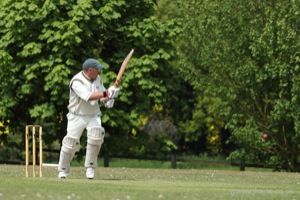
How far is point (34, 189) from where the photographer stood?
17.2 m

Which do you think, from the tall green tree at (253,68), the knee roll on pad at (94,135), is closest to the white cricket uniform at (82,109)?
the knee roll on pad at (94,135)

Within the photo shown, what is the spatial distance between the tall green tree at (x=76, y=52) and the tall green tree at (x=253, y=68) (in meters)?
1.34

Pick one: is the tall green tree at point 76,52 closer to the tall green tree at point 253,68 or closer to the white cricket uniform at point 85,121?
the tall green tree at point 253,68

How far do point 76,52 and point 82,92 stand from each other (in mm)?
18171

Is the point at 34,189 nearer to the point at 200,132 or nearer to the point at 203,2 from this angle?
the point at 203,2

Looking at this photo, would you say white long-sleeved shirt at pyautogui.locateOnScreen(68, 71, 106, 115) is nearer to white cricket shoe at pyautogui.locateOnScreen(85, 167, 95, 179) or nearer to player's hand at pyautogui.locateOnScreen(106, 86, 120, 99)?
player's hand at pyautogui.locateOnScreen(106, 86, 120, 99)

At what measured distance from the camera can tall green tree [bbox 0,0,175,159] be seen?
38.1 meters

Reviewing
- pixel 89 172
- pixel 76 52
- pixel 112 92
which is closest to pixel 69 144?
pixel 89 172

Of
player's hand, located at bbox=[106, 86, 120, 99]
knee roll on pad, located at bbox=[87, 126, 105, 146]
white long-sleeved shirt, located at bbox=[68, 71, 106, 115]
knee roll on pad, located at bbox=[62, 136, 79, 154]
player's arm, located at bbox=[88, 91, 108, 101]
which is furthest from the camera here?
knee roll on pad, located at bbox=[62, 136, 79, 154]

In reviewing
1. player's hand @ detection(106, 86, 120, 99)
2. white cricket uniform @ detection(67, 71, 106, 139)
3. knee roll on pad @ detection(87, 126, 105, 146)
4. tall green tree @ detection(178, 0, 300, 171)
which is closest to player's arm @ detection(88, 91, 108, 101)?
player's hand @ detection(106, 86, 120, 99)

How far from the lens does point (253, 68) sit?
35.8 m

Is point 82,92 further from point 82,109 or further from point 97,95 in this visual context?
point 82,109

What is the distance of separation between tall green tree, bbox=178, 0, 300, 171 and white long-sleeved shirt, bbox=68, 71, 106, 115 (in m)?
14.2

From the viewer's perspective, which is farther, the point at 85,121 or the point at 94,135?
the point at 85,121
